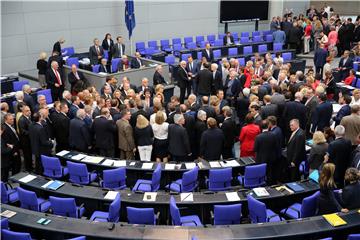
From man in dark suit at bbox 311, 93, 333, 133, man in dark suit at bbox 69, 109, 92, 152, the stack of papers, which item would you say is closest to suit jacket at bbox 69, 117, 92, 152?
man in dark suit at bbox 69, 109, 92, 152

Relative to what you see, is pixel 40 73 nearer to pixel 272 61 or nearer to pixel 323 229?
pixel 272 61

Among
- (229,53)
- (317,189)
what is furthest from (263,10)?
(317,189)

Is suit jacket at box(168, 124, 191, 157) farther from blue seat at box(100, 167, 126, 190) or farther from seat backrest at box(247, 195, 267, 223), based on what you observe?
seat backrest at box(247, 195, 267, 223)

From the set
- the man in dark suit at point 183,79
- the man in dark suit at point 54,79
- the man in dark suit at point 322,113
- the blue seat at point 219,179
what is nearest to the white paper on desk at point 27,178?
the blue seat at point 219,179

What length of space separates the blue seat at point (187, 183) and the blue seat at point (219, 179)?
266mm

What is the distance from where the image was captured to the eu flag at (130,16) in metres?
16.5

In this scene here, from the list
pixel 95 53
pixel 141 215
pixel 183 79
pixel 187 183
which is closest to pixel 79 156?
pixel 187 183

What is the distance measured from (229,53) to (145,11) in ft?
13.8

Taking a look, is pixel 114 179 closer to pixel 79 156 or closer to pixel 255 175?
pixel 79 156

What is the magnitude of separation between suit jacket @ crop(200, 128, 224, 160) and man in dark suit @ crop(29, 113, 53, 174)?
9.82ft

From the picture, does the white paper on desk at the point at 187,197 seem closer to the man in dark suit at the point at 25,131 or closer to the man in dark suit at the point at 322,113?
the man in dark suit at the point at 25,131

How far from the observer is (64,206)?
21.2 feet

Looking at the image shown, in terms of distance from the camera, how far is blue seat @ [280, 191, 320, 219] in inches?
245

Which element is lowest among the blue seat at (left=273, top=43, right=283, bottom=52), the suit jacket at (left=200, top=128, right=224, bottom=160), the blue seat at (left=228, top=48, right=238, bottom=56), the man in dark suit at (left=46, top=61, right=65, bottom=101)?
the suit jacket at (left=200, top=128, right=224, bottom=160)
